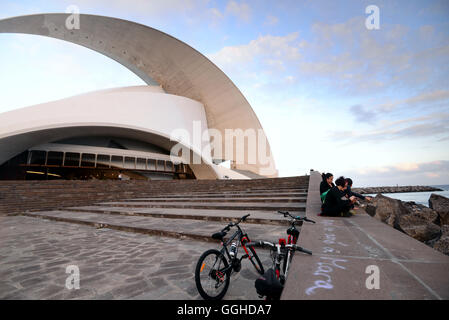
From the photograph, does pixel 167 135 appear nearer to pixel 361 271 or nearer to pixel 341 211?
pixel 341 211

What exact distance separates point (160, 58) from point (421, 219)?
26425mm

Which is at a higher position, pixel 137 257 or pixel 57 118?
pixel 57 118

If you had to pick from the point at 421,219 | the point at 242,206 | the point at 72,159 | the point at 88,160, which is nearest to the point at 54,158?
the point at 72,159

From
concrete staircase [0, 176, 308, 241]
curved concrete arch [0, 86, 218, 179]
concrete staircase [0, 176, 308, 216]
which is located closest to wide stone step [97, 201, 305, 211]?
concrete staircase [0, 176, 308, 241]

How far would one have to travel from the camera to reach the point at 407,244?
221 centimetres

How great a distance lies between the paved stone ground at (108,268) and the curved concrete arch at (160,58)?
23502 millimetres

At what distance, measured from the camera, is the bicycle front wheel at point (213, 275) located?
1658 millimetres

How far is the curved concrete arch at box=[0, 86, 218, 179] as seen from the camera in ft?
46.5

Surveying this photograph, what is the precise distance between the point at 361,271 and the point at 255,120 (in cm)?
2872

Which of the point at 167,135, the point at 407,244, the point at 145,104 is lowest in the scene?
the point at 407,244

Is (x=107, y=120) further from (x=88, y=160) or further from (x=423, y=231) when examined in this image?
(x=423, y=231)

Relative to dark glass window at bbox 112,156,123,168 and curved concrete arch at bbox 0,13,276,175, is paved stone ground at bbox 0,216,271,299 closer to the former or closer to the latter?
dark glass window at bbox 112,156,123,168
